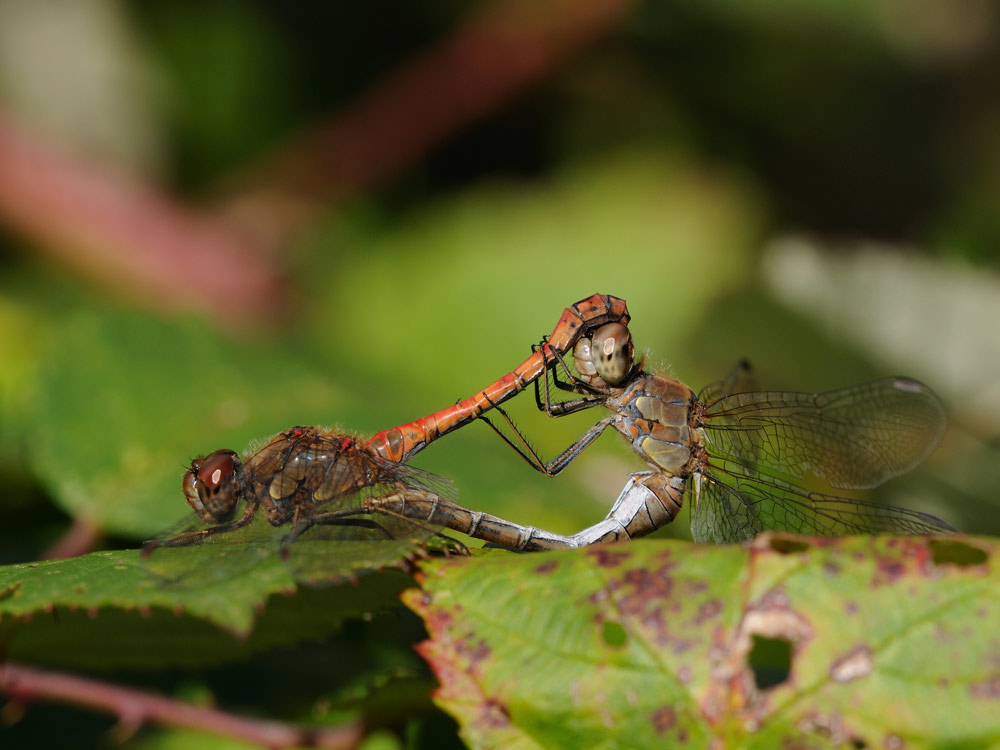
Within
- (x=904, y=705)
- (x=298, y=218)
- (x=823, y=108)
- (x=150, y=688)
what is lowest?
(x=150, y=688)

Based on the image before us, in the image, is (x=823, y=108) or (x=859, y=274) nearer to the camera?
(x=859, y=274)

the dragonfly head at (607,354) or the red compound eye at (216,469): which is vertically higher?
the dragonfly head at (607,354)

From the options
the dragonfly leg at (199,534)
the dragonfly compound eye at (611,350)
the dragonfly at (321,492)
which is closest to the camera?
the dragonfly leg at (199,534)

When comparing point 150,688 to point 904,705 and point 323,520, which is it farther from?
point 904,705

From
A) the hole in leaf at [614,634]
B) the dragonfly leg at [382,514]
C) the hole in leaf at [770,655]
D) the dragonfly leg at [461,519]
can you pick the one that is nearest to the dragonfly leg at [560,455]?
the dragonfly leg at [461,519]

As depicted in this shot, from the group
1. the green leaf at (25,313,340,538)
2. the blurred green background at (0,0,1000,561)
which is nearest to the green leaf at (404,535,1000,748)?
the green leaf at (25,313,340,538)

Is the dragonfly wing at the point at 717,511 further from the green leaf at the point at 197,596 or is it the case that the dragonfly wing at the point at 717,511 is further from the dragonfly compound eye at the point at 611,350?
the green leaf at the point at 197,596

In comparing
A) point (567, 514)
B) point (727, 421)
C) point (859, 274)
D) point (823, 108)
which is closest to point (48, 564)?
point (567, 514)

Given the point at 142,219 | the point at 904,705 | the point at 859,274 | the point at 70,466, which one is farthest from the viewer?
the point at 142,219

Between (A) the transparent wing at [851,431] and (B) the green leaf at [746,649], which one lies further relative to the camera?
(A) the transparent wing at [851,431]
